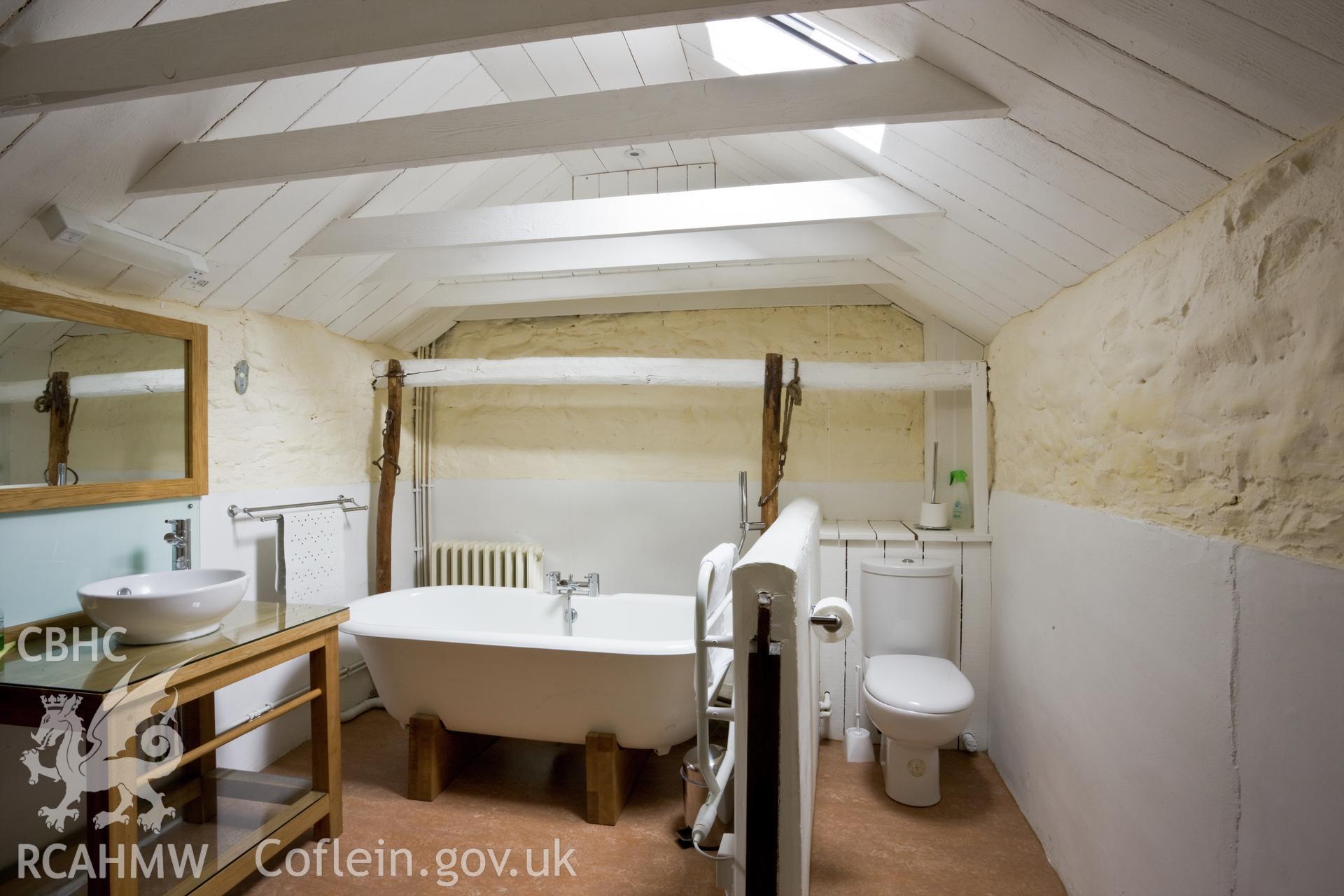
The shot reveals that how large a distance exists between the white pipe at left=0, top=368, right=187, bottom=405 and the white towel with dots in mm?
711

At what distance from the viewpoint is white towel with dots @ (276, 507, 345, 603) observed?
2.71 meters

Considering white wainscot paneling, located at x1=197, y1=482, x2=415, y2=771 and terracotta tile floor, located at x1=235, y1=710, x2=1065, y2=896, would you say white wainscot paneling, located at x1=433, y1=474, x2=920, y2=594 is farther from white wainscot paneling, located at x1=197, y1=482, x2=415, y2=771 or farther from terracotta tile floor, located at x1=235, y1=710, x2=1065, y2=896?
terracotta tile floor, located at x1=235, y1=710, x2=1065, y2=896

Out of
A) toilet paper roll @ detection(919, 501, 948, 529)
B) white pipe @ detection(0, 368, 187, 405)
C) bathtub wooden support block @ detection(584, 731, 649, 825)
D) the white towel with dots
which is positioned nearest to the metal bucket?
bathtub wooden support block @ detection(584, 731, 649, 825)

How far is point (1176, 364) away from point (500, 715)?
7.82 ft

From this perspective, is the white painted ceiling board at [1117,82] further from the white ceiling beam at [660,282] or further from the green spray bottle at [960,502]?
the green spray bottle at [960,502]

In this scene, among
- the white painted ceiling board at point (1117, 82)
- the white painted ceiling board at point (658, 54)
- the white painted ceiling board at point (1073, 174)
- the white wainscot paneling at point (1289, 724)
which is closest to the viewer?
the white wainscot paneling at point (1289, 724)

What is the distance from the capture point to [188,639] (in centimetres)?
180

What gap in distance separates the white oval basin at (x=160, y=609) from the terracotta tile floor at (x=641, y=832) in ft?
2.84

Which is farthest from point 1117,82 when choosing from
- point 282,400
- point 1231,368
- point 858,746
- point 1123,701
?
point 282,400

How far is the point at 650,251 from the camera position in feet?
8.66

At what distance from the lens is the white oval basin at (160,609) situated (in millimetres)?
1647

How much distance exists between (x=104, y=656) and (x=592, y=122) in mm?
1947

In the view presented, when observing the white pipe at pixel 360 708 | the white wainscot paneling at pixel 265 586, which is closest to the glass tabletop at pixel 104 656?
the white wainscot paneling at pixel 265 586

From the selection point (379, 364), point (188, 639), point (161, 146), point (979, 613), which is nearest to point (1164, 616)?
point (979, 613)
